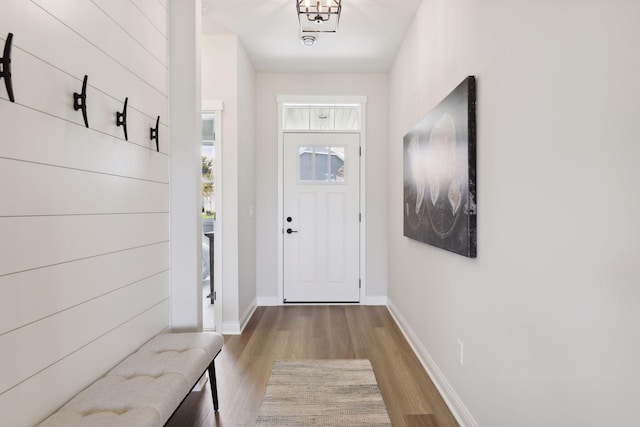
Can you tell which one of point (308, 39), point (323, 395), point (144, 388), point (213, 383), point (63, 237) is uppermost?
point (308, 39)

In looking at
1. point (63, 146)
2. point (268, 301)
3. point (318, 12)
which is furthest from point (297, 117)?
point (63, 146)

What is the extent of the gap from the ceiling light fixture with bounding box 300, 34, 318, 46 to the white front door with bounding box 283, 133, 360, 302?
41.8 inches

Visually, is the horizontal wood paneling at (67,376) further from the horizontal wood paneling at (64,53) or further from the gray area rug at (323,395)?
the horizontal wood paneling at (64,53)

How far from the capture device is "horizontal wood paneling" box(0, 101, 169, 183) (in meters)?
1.05

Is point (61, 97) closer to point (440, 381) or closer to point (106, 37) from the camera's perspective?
point (106, 37)

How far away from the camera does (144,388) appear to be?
133 cm

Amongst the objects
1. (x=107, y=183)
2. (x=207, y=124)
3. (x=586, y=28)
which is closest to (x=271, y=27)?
(x=207, y=124)

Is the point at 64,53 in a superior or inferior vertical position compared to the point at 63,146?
superior

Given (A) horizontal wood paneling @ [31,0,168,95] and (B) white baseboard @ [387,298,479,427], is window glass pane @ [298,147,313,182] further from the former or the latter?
(A) horizontal wood paneling @ [31,0,168,95]

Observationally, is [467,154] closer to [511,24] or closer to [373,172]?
[511,24]

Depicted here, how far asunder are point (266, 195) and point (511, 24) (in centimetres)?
A: 305

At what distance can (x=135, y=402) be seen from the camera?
1.23 meters

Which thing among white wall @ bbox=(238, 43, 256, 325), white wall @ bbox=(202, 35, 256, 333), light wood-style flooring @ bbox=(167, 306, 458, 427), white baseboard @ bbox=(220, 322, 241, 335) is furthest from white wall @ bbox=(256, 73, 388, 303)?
white baseboard @ bbox=(220, 322, 241, 335)

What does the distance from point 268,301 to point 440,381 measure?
2.33m
